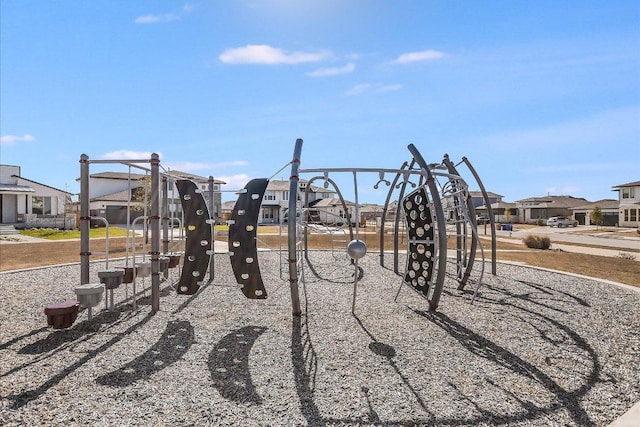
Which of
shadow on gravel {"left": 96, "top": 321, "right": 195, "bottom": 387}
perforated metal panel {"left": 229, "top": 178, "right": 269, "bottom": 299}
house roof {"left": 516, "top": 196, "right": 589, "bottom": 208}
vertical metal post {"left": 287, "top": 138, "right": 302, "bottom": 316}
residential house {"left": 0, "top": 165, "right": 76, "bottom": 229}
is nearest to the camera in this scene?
shadow on gravel {"left": 96, "top": 321, "right": 195, "bottom": 387}

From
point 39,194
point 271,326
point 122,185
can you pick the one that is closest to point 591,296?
point 271,326

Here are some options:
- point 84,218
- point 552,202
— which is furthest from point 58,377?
point 552,202

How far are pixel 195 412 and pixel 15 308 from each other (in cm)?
549

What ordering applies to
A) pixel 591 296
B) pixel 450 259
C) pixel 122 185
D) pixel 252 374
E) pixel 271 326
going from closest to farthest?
1. pixel 252 374
2. pixel 271 326
3. pixel 591 296
4. pixel 450 259
5. pixel 122 185

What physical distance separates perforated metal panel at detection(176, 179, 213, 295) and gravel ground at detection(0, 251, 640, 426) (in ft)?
1.81

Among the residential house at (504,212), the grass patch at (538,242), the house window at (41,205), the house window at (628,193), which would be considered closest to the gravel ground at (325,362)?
the grass patch at (538,242)

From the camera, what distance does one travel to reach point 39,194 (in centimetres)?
3531

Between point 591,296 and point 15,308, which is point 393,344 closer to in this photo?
point 591,296

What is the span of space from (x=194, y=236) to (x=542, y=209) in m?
67.7

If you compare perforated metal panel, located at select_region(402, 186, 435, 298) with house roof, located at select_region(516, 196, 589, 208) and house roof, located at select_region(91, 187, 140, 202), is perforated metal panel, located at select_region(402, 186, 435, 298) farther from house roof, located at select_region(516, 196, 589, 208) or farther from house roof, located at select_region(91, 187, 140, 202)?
house roof, located at select_region(516, 196, 589, 208)

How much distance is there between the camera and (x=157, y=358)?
15.6ft

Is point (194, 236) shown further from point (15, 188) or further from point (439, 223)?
point (15, 188)

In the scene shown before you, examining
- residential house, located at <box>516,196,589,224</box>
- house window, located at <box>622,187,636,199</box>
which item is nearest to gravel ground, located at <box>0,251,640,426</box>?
house window, located at <box>622,187,636,199</box>

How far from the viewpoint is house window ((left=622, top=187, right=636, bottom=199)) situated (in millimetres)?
44625
